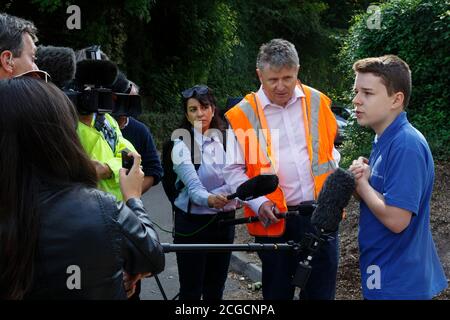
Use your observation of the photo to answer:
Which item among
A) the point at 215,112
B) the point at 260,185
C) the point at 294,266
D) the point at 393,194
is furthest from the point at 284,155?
the point at 393,194

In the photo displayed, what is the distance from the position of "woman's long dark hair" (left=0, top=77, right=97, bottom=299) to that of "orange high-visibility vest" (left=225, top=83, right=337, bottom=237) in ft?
5.79

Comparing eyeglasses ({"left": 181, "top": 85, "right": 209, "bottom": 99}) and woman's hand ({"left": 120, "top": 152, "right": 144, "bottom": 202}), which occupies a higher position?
eyeglasses ({"left": 181, "top": 85, "right": 209, "bottom": 99})

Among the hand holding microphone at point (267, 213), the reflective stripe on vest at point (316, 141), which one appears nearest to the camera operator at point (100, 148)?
the hand holding microphone at point (267, 213)

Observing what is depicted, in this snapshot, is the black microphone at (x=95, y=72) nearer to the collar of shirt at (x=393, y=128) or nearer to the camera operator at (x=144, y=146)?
the camera operator at (x=144, y=146)

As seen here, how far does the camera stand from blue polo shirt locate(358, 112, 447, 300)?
269 centimetres

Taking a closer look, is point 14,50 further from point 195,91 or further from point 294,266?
point 294,266

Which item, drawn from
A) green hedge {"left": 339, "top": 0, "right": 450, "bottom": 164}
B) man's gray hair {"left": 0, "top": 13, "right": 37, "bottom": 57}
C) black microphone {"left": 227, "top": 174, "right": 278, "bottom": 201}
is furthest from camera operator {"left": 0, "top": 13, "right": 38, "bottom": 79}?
green hedge {"left": 339, "top": 0, "right": 450, "bottom": 164}

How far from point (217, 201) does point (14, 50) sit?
155 centimetres

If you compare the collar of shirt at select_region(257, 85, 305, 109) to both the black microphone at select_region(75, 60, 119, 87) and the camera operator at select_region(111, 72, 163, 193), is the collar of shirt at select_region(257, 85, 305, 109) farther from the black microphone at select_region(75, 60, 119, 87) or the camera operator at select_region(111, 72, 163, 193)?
the black microphone at select_region(75, 60, 119, 87)

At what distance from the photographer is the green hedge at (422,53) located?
7785 mm

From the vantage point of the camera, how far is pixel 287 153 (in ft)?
11.9
